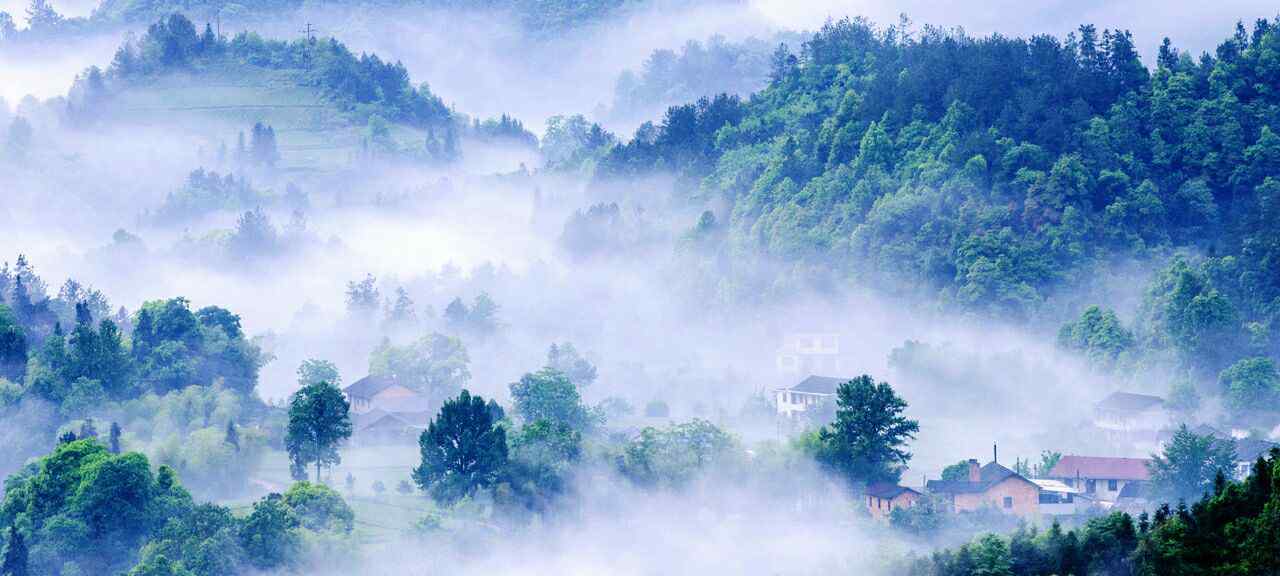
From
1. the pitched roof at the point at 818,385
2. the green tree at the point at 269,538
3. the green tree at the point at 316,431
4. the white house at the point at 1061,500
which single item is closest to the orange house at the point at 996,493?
the white house at the point at 1061,500

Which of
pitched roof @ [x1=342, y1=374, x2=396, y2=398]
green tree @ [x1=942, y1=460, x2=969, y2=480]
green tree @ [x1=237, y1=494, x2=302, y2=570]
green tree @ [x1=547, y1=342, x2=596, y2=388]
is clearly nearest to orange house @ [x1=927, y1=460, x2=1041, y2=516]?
green tree @ [x1=942, y1=460, x2=969, y2=480]

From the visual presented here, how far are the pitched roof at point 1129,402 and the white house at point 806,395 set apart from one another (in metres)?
11.8

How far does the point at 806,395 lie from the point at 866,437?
20.7 meters

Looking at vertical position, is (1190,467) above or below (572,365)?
below

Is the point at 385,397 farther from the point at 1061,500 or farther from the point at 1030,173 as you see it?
the point at 1061,500

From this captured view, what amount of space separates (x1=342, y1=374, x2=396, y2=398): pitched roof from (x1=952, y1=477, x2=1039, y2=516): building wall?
34534mm

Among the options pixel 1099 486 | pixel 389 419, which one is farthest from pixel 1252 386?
pixel 389 419

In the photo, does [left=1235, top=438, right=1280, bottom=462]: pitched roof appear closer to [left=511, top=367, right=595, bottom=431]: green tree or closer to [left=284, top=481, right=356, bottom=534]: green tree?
[left=511, top=367, right=595, bottom=431]: green tree

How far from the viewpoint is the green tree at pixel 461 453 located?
74.1 metres

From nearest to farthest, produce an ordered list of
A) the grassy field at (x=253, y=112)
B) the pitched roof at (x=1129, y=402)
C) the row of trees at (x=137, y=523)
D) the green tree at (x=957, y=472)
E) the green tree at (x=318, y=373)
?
the row of trees at (x=137, y=523), the green tree at (x=957, y=472), the pitched roof at (x=1129, y=402), the green tree at (x=318, y=373), the grassy field at (x=253, y=112)

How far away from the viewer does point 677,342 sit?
113500 mm

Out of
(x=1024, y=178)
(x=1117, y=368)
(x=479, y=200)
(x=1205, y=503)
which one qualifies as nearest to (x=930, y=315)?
(x=1024, y=178)

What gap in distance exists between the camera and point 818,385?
94750mm

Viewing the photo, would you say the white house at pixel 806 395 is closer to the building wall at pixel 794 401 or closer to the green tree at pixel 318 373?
the building wall at pixel 794 401
